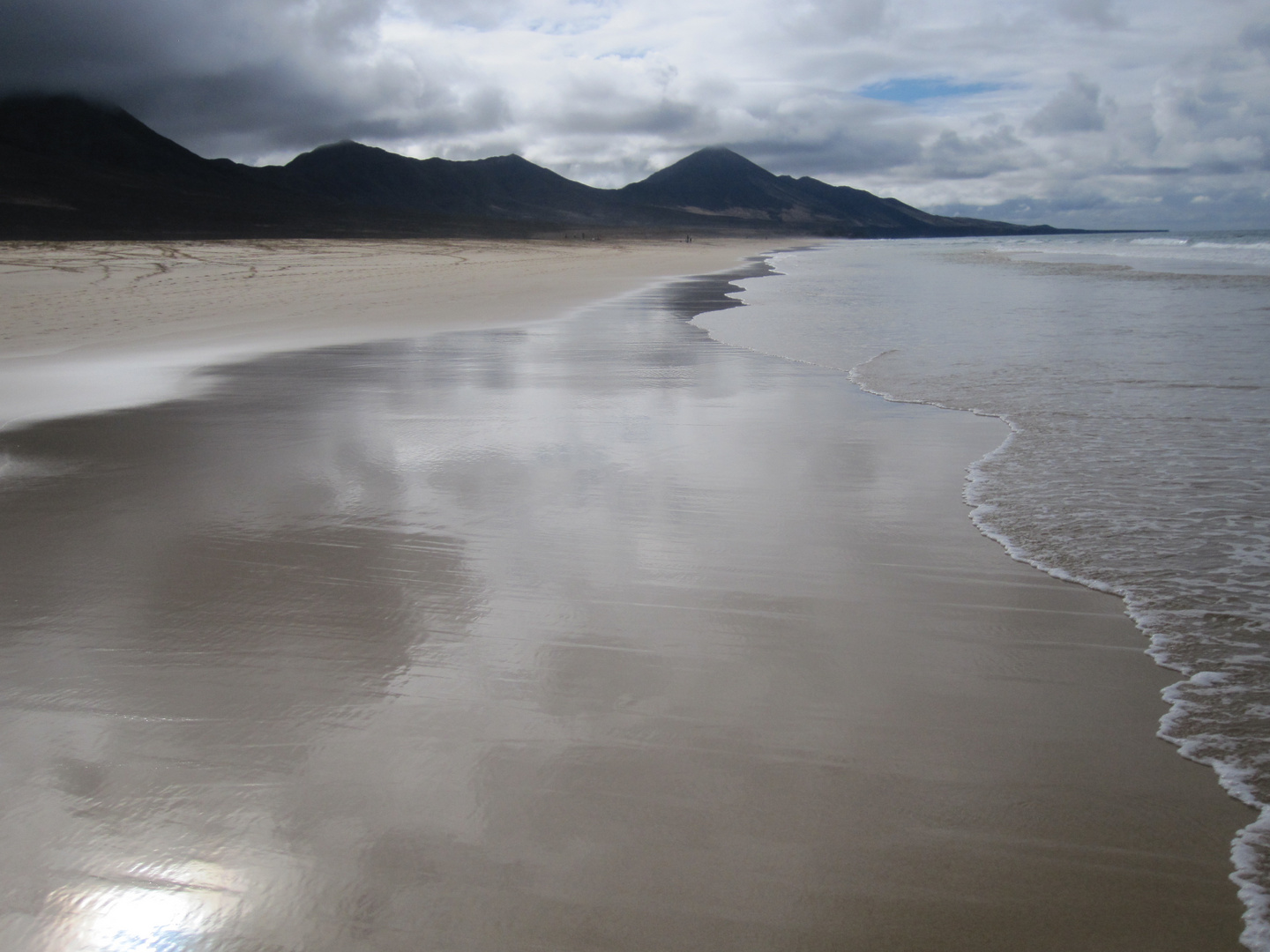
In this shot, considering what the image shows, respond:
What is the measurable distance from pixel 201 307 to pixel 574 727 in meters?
16.4

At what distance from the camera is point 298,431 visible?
6.23m

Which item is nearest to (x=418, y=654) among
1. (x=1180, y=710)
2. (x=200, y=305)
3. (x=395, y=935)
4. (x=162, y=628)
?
(x=162, y=628)

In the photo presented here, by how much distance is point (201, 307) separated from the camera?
1662 cm

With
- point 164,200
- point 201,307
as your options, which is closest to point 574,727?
point 201,307

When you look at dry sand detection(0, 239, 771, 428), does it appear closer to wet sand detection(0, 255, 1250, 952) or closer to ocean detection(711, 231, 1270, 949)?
wet sand detection(0, 255, 1250, 952)

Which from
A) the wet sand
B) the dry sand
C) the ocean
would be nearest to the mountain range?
the dry sand

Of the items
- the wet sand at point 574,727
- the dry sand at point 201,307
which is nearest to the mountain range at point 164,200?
the dry sand at point 201,307

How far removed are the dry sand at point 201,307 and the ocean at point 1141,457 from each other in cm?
570

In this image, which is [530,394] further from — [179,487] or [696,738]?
[696,738]

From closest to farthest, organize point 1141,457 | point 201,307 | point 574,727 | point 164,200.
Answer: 1. point 574,727
2. point 1141,457
3. point 201,307
4. point 164,200

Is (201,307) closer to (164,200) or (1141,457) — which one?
(1141,457)

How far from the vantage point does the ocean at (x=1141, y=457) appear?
269cm

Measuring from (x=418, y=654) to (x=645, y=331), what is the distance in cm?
977

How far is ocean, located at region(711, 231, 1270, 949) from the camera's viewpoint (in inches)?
106
